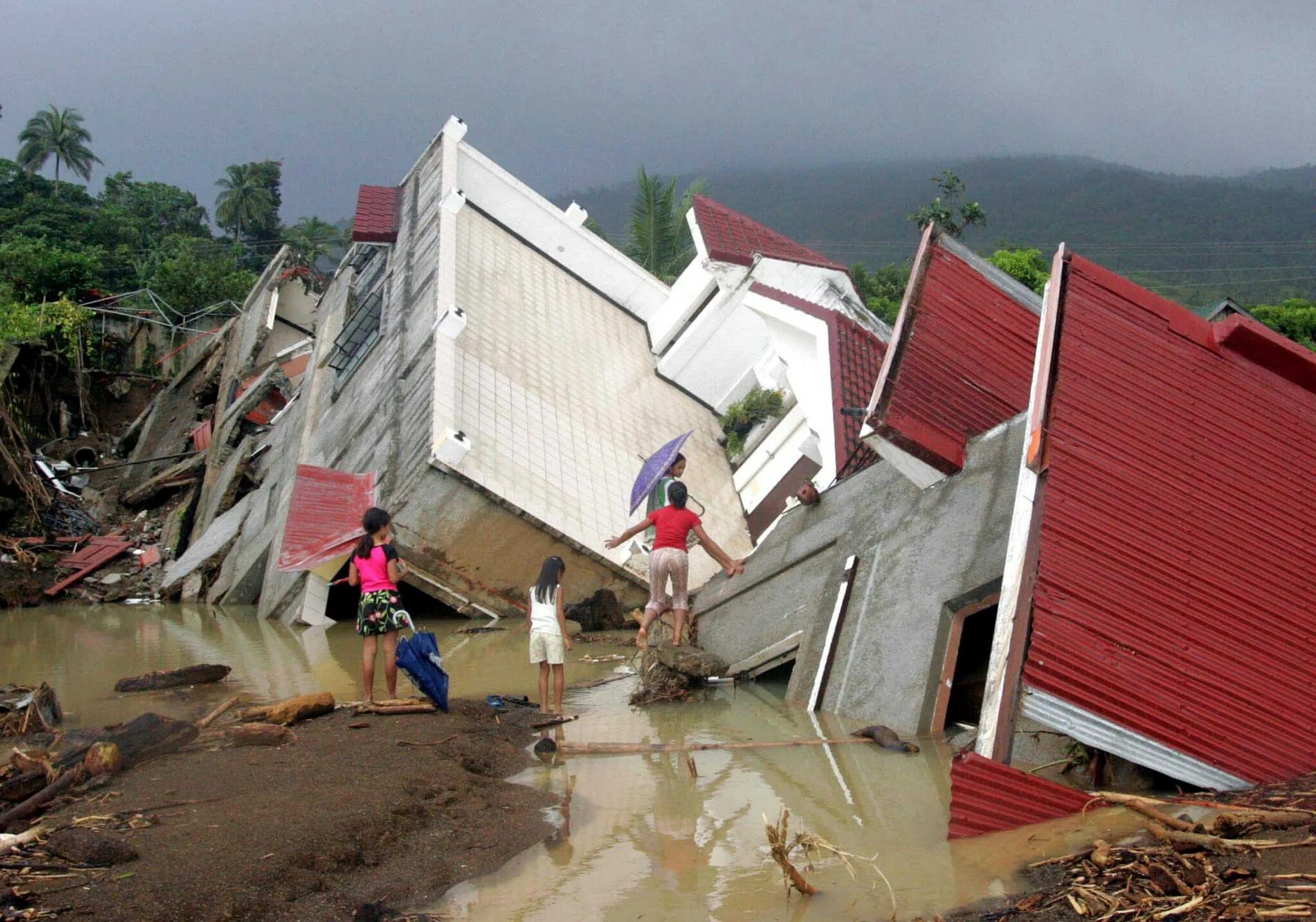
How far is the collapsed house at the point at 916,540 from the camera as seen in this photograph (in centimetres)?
849

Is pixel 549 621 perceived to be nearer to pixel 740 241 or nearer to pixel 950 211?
pixel 740 241

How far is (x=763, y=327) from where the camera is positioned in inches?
893

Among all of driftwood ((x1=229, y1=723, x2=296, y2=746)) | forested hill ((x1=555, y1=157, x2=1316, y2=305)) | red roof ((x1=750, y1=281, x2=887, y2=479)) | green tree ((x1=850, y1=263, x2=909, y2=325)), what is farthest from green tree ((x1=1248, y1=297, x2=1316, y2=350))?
forested hill ((x1=555, y1=157, x2=1316, y2=305))

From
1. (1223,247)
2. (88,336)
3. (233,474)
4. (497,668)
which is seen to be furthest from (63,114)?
(1223,247)

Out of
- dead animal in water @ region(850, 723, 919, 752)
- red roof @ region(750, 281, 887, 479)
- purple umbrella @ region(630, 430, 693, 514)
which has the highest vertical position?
red roof @ region(750, 281, 887, 479)

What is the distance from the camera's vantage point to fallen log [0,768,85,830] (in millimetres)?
5801

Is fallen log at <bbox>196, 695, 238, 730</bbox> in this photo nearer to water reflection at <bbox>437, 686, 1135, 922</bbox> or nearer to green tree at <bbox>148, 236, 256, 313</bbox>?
water reflection at <bbox>437, 686, 1135, 922</bbox>

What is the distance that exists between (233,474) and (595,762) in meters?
17.3

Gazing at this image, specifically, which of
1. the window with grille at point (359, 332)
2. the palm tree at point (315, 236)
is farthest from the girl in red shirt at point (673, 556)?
the palm tree at point (315, 236)

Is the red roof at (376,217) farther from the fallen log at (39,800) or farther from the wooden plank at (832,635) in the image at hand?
the fallen log at (39,800)

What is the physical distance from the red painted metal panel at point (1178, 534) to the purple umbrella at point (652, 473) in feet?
24.4

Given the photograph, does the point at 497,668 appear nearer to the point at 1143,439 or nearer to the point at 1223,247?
the point at 1143,439

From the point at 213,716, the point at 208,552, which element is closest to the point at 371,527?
the point at 213,716

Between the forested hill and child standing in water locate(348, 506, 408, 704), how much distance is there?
6999cm
